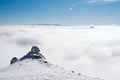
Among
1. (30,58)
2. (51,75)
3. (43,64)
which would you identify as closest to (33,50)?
(30,58)

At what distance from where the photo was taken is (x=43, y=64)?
9894 cm

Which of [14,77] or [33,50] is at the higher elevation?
[33,50]

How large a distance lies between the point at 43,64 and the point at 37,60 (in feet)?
20.5

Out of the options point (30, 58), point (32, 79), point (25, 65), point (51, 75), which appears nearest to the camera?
point (32, 79)

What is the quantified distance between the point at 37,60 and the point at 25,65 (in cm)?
1291

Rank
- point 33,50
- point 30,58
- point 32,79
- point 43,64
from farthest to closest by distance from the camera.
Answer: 1. point 33,50
2. point 30,58
3. point 43,64
4. point 32,79

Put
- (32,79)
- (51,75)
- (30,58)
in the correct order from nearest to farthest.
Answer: (32,79) → (51,75) → (30,58)

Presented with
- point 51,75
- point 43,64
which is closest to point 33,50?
point 43,64

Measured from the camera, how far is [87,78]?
71.6m

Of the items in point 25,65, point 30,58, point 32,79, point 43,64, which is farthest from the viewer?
point 30,58

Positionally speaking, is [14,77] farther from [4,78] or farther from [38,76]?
[38,76]

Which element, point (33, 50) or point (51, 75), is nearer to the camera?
point (51, 75)

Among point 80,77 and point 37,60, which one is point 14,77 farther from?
point 37,60

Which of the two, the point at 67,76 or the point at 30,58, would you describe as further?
the point at 30,58
